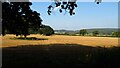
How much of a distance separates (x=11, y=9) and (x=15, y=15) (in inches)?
33.6

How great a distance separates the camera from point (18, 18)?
880 inches

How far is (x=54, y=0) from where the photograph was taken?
20.4 m

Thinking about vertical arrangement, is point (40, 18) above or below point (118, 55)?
above

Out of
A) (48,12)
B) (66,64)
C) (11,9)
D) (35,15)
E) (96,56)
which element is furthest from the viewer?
(35,15)

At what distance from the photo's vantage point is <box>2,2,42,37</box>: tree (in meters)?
21.2

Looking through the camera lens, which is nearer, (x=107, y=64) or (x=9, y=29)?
(x=107, y=64)

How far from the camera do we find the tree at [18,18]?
835 inches

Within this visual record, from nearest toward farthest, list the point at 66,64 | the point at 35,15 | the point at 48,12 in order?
1. the point at 66,64
2. the point at 48,12
3. the point at 35,15

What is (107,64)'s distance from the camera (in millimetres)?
10031

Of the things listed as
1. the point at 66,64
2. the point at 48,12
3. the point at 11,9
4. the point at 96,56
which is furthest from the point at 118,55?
the point at 11,9

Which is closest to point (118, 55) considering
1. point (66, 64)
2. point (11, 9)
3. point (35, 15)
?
point (66, 64)

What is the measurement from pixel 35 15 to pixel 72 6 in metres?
4.55

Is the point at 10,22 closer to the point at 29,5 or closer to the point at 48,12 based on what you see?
the point at 29,5

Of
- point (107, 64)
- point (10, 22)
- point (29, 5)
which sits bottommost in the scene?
point (107, 64)
